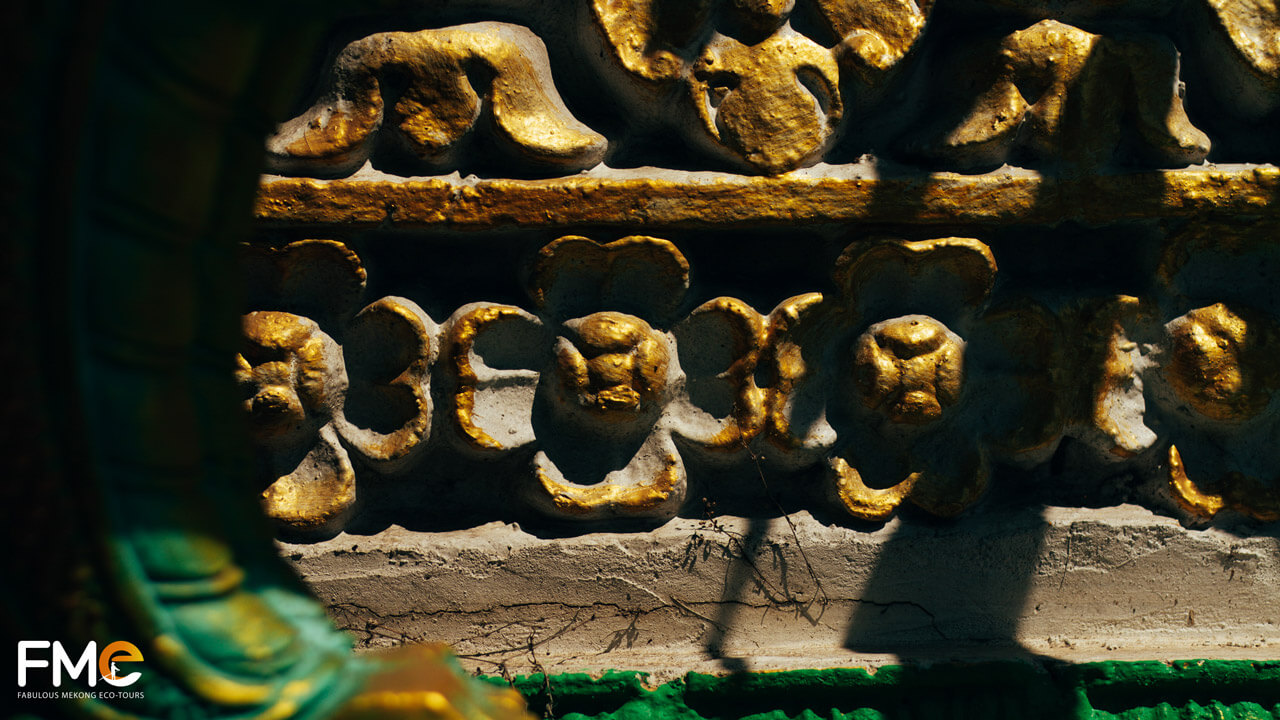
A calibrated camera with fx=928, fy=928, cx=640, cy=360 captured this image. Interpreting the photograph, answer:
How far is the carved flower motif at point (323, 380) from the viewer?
115 centimetres

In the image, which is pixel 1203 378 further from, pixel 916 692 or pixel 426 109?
pixel 426 109

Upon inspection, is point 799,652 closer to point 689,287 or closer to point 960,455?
point 960,455

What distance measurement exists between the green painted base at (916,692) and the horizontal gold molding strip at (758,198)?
59 cm

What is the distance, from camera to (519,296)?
1.22 metres

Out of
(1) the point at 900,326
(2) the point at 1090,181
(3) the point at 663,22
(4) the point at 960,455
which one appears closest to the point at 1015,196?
(2) the point at 1090,181

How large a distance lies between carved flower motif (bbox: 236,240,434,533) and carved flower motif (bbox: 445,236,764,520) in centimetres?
6

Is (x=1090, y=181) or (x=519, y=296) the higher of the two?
(x=1090, y=181)

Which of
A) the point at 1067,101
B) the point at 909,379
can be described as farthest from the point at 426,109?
the point at 1067,101

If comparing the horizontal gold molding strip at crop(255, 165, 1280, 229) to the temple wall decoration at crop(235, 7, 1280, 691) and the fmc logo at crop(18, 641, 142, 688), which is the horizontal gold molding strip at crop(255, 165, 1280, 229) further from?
the fmc logo at crop(18, 641, 142, 688)

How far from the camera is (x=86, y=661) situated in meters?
0.55

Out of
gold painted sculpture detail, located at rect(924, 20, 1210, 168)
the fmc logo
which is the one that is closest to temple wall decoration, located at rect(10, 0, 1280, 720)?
gold painted sculpture detail, located at rect(924, 20, 1210, 168)

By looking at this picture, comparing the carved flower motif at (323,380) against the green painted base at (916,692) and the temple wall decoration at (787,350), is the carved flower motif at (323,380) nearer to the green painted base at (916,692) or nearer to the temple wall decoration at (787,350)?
the temple wall decoration at (787,350)

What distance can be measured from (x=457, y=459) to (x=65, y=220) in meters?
0.78

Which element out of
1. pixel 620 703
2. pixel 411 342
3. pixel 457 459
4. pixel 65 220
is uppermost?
pixel 65 220
